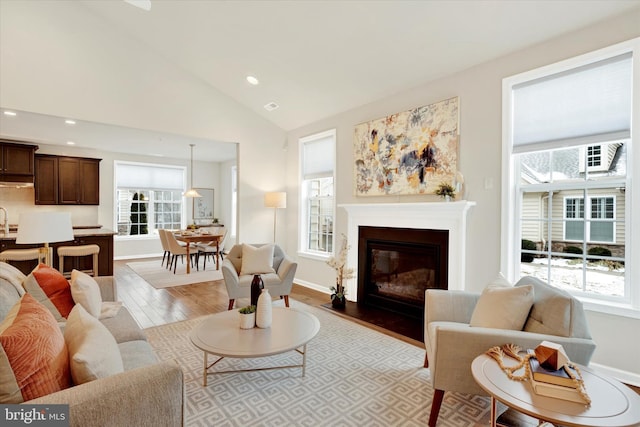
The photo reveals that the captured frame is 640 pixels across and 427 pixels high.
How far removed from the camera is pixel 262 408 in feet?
6.79

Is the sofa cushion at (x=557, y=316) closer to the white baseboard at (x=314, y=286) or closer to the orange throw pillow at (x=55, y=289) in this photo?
the orange throw pillow at (x=55, y=289)

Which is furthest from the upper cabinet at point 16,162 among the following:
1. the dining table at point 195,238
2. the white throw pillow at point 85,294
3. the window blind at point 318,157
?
the white throw pillow at point 85,294

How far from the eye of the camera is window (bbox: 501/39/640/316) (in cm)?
245

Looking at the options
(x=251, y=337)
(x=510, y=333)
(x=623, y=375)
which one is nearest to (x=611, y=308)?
(x=623, y=375)

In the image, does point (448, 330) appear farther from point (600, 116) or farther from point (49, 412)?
point (600, 116)

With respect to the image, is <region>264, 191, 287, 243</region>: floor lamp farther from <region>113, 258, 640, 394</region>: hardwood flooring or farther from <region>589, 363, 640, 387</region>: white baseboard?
<region>589, 363, 640, 387</region>: white baseboard

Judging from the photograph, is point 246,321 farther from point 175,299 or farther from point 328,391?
point 175,299

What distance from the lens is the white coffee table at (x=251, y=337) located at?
206 centimetres

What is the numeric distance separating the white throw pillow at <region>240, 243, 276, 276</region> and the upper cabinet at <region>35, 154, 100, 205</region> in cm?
514

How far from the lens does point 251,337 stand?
7.47 ft

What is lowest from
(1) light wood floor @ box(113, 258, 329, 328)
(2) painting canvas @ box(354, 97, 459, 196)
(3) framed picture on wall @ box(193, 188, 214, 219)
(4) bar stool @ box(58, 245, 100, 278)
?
(1) light wood floor @ box(113, 258, 329, 328)

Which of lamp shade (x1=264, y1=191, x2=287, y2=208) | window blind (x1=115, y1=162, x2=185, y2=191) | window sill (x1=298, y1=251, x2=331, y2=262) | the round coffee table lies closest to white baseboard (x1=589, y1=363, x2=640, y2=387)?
the round coffee table

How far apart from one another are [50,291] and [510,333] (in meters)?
2.96

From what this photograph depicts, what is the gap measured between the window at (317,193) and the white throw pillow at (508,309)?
3077 millimetres
